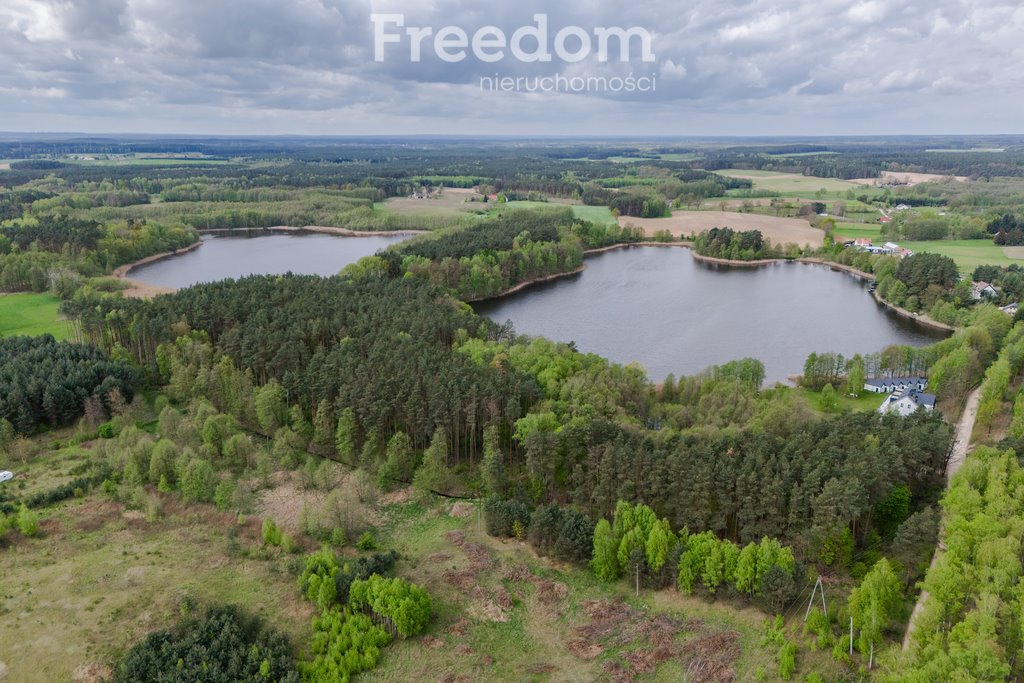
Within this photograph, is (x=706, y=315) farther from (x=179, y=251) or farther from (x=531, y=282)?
(x=179, y=251)

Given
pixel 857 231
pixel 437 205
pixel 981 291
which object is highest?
pixel 437 205

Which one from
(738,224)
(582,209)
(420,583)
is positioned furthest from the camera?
(582,209)

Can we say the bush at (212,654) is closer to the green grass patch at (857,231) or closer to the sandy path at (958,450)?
the sandy path at (958,450)

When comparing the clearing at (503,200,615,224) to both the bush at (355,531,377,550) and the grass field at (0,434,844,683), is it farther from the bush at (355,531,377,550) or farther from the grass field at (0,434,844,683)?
the grass field at (0,434,844,683)

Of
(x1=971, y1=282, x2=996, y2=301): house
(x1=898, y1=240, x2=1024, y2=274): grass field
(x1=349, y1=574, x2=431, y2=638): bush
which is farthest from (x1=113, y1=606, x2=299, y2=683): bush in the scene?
(x1=898, y1=240, x2=1024, y2=274): grass field

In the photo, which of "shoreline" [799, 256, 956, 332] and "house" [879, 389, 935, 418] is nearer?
"house" [879, 389, 935, 418]

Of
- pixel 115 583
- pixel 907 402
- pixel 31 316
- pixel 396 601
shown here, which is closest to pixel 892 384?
pixel 907 402

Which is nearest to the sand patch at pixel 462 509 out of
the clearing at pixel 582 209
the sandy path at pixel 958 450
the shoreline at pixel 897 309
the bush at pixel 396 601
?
the bush at pixel 396 601
